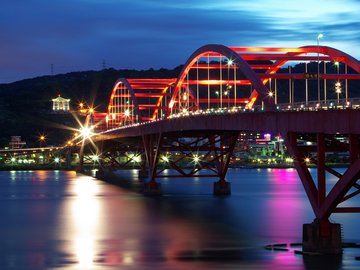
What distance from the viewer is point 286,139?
5497 centimetres

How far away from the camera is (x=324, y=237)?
4953 centimetres

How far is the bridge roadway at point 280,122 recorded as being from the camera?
4741cm

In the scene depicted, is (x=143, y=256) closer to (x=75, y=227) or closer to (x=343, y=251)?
(x=343, y=251)

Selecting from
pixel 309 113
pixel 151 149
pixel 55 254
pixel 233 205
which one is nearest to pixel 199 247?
pixel 55 254

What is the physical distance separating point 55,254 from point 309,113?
17471 mm

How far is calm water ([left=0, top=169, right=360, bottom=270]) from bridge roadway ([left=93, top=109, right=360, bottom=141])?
6776 mm

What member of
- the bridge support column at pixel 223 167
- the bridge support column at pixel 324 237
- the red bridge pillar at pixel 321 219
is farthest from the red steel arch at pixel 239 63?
the bridge support column at pixel 324 237

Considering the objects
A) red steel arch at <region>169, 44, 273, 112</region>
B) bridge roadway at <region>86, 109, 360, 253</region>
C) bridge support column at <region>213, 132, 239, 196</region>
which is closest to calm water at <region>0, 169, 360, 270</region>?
bridge support column at <region>213, 132, 239, 196</region>

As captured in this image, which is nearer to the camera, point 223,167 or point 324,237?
point 324,237

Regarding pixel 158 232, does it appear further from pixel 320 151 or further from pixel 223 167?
pixel 223 167

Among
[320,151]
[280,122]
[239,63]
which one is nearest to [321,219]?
[320,151]

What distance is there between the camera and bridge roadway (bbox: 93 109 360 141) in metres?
47.4

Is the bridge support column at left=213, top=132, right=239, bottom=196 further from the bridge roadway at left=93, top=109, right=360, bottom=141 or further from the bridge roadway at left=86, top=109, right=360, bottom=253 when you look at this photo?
the bridge roadway at left=86, top=109, right=360, bottom=253

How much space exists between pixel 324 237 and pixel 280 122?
970cm
